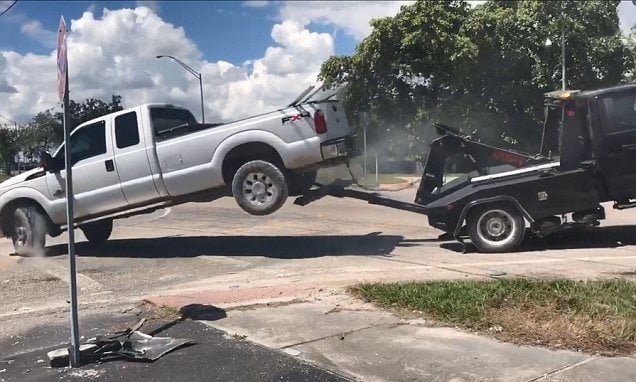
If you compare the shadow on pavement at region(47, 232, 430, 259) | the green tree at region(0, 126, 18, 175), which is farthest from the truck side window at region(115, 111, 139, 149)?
the green tree at region(0, 126, 18, 175)

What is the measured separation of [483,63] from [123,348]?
30163 millimetres

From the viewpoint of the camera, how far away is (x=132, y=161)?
10.1 meters

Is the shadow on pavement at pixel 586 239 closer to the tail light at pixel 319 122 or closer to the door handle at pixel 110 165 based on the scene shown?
the tail light at pixel 319 122

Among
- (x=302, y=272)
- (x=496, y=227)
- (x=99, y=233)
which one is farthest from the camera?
(x=99, y=233)

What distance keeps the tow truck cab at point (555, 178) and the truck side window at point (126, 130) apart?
189 inches

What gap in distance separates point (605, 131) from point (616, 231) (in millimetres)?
2892

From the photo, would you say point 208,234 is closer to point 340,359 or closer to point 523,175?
point 523,175

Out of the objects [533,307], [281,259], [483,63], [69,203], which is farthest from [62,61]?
[483,63]

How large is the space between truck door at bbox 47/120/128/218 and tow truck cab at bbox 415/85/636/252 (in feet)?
16.6

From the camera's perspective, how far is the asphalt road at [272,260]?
8.17m

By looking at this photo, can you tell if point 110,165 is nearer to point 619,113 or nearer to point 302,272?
point 302,272

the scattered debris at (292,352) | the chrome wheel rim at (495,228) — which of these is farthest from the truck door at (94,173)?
the scattered debris at (292,352)

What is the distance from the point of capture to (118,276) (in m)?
9.34

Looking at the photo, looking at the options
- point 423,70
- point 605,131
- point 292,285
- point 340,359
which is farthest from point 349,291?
point 423,70
